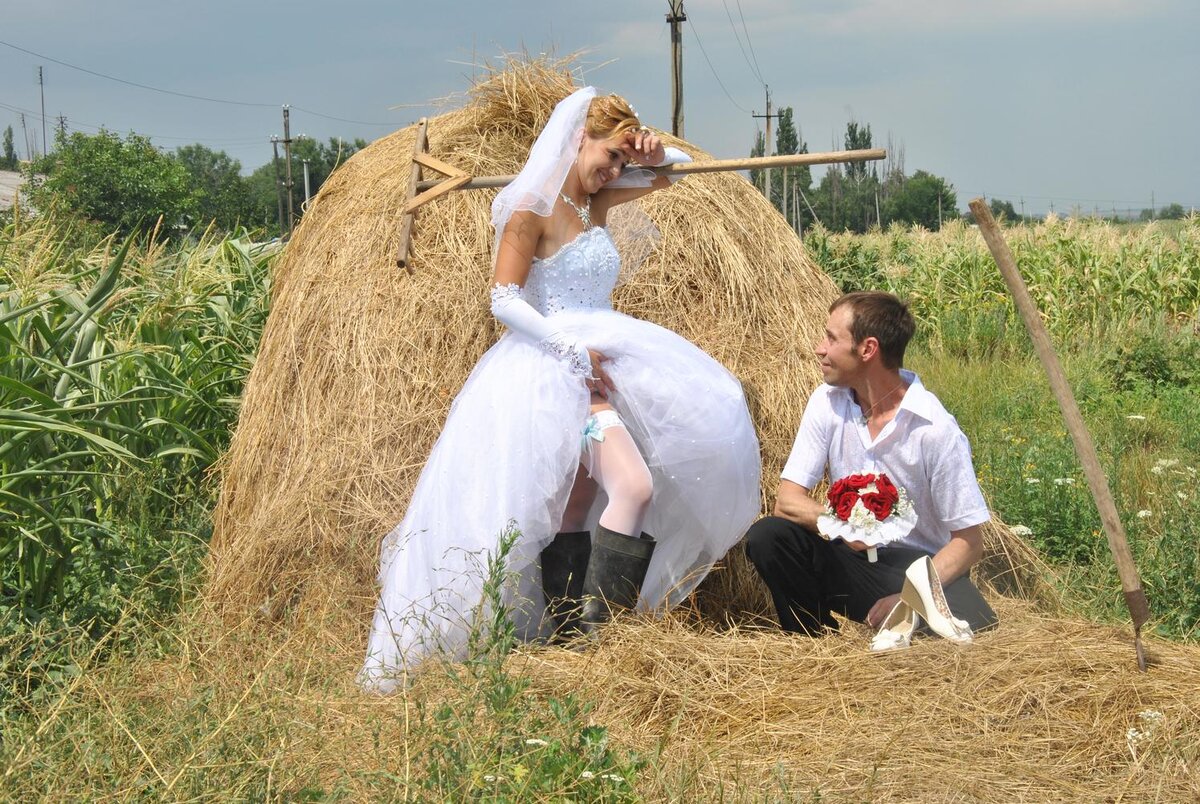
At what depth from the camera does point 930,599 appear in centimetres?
345

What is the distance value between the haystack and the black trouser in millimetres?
464

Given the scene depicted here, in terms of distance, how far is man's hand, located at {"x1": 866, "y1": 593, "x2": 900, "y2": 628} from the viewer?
12.3ft

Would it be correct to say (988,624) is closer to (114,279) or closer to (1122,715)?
(1122,715)

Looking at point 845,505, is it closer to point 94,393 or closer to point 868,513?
point 868,513

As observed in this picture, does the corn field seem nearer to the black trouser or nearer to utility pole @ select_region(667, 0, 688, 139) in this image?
the black trouser

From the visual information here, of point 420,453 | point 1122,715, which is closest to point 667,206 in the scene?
point 420,453

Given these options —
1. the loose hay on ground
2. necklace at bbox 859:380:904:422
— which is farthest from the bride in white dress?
necklace at bbox 859:380:904:422

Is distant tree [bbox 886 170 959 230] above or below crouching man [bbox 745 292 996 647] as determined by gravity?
above

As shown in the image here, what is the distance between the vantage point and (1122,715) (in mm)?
3123

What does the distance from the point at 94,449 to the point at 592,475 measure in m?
1.97

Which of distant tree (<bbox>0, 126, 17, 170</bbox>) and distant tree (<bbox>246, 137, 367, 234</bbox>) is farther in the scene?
distant tree (<bbox>0, 126, 17, 170</bbox>)

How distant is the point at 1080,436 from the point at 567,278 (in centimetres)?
168

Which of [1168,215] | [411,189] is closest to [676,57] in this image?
[411,189]

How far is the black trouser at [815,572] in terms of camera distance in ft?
12.7
